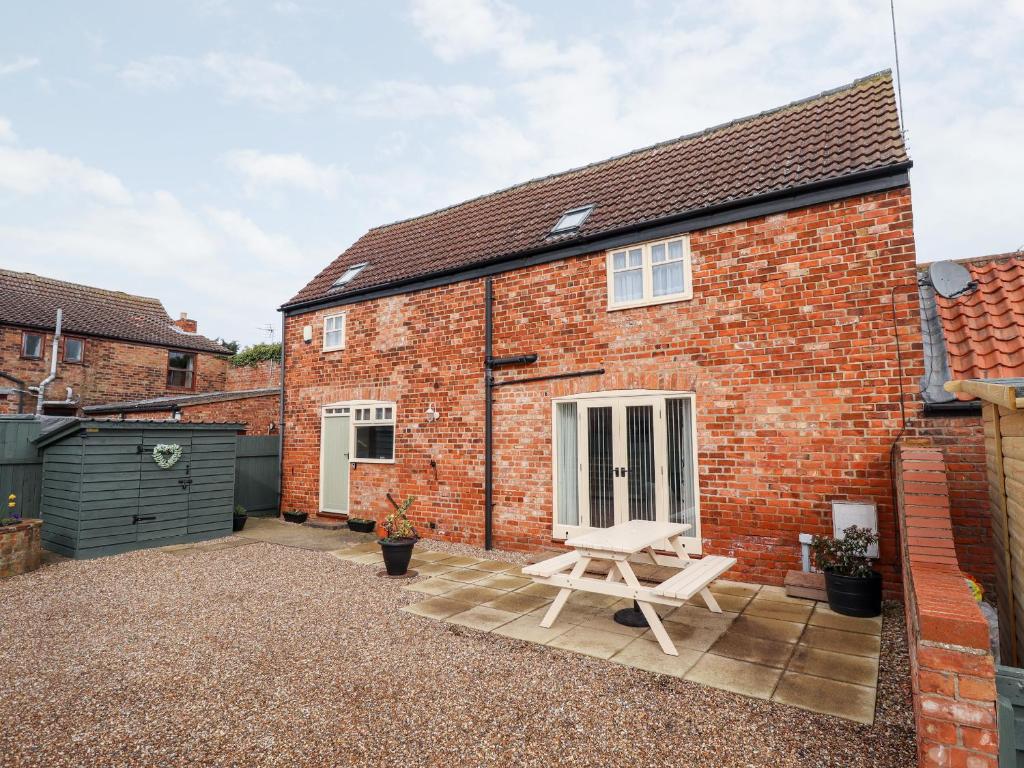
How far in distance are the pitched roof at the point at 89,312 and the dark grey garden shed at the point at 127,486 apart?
1247cm

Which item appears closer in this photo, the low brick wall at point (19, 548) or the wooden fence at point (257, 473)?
the low brick wall at point (19, 548)

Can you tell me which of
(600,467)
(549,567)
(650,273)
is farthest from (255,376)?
(549,567)

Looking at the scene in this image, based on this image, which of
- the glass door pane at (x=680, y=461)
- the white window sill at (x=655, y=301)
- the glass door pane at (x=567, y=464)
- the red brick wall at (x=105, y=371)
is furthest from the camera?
the red brick wall at (x=105, y=371)

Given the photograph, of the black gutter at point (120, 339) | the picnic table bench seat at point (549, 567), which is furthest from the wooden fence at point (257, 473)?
the black gutter at point (120, 339)

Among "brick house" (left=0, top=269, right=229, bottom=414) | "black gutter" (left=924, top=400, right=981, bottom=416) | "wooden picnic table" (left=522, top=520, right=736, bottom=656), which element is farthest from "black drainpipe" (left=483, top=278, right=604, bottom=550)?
"brick house" (left=0, top=269, right=229, bottom=414)

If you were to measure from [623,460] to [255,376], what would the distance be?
18148 mm

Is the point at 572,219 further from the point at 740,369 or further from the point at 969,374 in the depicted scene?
the point at 969,374

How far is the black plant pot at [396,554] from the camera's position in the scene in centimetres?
658

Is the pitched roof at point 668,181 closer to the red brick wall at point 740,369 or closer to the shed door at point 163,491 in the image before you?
the red brick wall at point 740,369

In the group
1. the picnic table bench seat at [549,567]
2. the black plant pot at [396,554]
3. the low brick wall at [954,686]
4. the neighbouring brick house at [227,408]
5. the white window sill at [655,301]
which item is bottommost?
the black plant pot at [396,554]

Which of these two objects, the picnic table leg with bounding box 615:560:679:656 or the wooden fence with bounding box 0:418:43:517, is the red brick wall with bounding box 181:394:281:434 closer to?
the wooden fence with bounding box 0:418:43:517

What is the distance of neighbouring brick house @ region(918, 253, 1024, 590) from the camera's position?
491 cm

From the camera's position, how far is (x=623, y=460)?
7.16 metres

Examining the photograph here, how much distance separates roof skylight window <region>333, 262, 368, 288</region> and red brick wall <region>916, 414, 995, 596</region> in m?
10.8
